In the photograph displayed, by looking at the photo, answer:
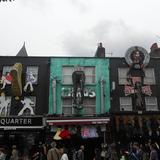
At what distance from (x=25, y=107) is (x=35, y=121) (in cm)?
262

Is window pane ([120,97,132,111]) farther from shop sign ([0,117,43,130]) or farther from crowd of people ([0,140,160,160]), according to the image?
shop sign ([0,117,43,130])

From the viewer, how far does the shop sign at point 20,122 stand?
2391 cm

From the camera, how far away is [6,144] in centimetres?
2522

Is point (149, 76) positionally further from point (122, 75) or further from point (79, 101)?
point (79, 101)

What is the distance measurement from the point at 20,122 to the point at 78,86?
19.0 ft

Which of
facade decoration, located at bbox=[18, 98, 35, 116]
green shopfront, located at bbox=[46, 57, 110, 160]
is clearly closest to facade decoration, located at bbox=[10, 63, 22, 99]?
facade decoration, located at bbox=[18, 98, 35, 116]

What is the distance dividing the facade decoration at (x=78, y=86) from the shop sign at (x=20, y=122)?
359cm

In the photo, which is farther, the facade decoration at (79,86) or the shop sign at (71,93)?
the shop sign at (71,93)

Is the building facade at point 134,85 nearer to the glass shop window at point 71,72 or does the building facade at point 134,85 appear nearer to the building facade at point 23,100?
the glass shop window at point 71,72

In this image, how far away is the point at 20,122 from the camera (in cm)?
2411

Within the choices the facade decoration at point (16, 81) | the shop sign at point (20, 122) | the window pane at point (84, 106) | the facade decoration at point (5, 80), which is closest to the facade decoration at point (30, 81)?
the facade decoration at point (16, 81)

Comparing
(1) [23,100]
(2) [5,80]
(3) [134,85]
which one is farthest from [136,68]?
(2) [5,80]

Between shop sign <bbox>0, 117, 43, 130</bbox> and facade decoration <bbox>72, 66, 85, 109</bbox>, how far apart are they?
141 inches

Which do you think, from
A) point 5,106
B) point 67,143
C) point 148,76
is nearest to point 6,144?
point 5,106
